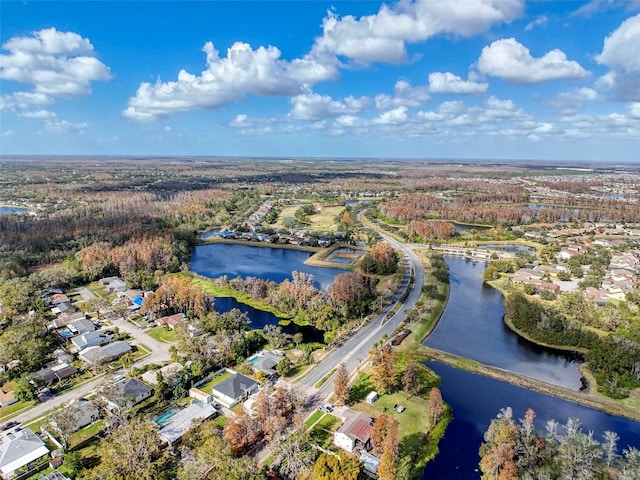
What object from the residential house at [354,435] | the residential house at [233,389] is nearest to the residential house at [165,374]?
the residential house at [233,389]

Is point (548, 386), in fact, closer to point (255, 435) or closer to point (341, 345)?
point (341, 345)

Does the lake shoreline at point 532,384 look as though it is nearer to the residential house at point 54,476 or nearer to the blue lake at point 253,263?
the blue lake at point 253,263

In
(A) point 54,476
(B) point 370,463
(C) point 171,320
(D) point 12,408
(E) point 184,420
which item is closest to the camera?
(A) point 54,476

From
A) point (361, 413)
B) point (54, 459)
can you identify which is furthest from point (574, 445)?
point (54, 459)

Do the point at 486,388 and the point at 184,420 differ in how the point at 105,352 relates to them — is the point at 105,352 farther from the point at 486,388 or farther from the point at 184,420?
the point at 486,388

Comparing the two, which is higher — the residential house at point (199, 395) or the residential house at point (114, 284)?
the residential house at point (114, 284)

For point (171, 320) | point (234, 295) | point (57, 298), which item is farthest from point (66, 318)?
point (234, 295)
